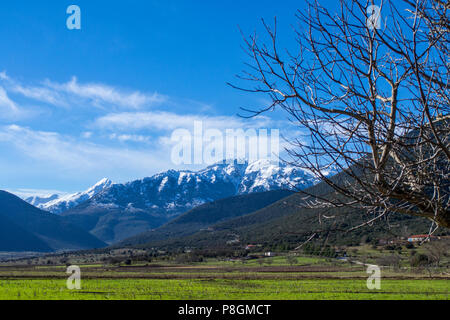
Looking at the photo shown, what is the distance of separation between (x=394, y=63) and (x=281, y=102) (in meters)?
1.60

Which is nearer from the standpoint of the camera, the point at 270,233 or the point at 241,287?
the point at 241,287

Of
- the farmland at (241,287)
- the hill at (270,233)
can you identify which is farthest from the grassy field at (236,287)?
the hill at (270,233)

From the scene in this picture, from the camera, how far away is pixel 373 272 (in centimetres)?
6041

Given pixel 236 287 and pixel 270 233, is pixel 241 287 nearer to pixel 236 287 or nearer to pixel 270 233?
pixel 236 287

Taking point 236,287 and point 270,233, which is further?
point 270,233

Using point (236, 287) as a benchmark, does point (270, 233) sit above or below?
above

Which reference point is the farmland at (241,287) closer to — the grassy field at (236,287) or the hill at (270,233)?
the grassy field at (236,287)

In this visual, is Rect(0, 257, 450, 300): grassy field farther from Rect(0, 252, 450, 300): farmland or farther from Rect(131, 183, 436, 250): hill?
Rect(131, 183, 436, 250): hill

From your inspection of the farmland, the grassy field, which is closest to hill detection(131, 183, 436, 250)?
the farmland

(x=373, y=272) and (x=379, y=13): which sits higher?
(x=379, y=13)

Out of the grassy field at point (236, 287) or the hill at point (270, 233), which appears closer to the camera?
the grassy field at point (236, 287)

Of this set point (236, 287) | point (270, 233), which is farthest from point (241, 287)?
point (270, 233)
